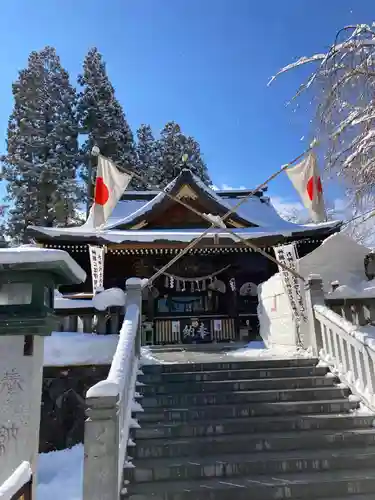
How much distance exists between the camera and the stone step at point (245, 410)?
19.4ft

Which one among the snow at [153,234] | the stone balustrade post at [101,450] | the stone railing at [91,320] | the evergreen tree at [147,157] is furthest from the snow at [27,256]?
the evergreen tree at [147,157]

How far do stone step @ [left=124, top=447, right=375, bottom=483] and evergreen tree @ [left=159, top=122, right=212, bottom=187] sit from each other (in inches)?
1186

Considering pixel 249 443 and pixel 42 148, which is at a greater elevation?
pixel 42 148

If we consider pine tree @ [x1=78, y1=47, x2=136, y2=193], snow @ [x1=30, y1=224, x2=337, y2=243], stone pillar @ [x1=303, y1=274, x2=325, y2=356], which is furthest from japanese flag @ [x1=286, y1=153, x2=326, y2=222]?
pine tree @ [x1=78, y1=47, x2=136, y2=193]

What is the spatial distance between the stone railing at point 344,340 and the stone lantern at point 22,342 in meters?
4.61

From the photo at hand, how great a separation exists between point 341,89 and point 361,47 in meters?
0.78

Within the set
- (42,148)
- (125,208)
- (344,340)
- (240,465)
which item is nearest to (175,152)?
(42,148)

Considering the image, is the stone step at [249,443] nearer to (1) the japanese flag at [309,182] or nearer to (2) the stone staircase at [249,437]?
(2) the stone staircase at [249,437]

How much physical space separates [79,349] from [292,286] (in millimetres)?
4866

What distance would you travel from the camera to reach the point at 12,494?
238 centimetres

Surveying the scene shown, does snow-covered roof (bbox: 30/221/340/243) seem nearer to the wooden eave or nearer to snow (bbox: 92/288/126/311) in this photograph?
the wooden eave

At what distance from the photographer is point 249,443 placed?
537cm

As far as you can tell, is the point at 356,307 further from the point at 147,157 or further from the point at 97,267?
the point at 147,157

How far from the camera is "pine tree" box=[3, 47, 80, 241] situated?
A: 27.1m
